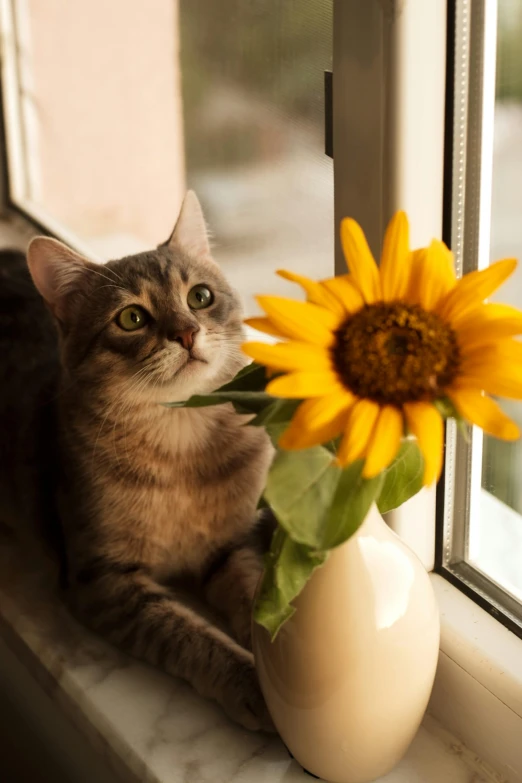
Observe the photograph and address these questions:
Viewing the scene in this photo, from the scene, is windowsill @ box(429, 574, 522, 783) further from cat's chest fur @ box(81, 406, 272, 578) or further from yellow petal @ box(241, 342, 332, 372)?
yellow petal @ box(241, 342, 332, 372)

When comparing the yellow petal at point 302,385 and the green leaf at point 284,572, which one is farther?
the green leaf at point 284,572

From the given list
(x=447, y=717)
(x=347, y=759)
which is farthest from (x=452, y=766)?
(x=347, y=759)

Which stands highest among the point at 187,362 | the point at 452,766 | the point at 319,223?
the point at 319,223

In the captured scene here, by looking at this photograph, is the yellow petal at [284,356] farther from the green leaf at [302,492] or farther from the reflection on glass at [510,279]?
the reflection on glass at [510,279]

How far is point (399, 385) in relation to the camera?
1.56 feet

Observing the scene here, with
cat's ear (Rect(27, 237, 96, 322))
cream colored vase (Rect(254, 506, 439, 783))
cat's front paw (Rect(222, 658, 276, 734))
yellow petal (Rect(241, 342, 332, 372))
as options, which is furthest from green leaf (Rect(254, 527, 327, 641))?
cat's ear (Rect(27, 237, 96, 322))

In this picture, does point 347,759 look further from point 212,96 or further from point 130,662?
point 212,96

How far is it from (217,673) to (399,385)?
521 millimetres

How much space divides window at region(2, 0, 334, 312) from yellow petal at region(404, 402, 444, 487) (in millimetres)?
539

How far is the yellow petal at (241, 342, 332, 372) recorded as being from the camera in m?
0.47

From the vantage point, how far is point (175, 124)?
1426 mm

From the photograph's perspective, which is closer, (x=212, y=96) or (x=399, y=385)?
(x=399, y=385)

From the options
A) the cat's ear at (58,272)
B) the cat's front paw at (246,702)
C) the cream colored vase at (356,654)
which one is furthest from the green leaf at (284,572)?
the cat's ear at (58,272)

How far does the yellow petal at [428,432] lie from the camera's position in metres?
0.46
